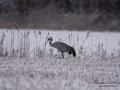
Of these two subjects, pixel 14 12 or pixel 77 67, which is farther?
pixel 14 12

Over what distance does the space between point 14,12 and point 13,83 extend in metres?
24.1

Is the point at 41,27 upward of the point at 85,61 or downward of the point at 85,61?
upward

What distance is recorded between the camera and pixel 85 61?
370 inches

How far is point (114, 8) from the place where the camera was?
30891mm

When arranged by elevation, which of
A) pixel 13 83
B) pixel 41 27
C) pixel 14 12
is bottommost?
pixel 13 83

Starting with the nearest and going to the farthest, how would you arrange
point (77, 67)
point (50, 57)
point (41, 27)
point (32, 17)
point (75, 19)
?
point (77, 67)
point (50, 57)
point (41, 27)
point (75, 19)
point (32, 17)

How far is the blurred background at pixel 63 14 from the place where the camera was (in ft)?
83.4

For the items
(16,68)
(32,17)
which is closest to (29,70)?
(16,68)

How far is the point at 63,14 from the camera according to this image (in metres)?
29.2

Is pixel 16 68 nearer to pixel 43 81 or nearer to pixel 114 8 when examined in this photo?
pixel 43 81

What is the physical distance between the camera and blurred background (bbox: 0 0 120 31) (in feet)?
83.4

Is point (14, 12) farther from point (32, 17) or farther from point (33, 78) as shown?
point (33, 78)

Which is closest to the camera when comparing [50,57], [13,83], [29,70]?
[13,83]

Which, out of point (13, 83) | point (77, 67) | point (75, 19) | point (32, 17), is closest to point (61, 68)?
point (77, 67)
